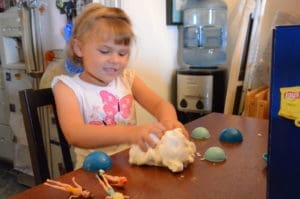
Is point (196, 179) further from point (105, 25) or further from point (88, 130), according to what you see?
point (105, 25)

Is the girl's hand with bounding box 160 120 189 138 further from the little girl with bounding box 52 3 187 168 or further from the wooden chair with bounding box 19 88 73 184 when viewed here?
the wooden chair with bounding box 19 88 73 184

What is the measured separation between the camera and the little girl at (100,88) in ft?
2.92

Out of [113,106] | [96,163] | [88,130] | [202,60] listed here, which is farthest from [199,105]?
[96,163]

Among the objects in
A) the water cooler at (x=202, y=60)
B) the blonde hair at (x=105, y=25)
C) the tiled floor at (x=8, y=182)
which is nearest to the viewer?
the blonde hair at (x=105, y=25)

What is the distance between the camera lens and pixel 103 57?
3.32 feet

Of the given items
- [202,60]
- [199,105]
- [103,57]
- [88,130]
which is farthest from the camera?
[202,60]

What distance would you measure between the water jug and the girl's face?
4.16ft

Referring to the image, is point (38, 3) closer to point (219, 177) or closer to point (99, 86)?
point (99, 86)

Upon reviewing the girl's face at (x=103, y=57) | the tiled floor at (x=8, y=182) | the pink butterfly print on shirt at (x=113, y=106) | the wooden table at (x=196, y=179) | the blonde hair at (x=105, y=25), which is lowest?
the tiled floor at (x=8, y=182)

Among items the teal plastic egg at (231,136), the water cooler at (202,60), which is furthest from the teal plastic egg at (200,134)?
the water cooler at (202,60)

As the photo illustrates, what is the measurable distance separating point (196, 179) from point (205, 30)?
1797 mm

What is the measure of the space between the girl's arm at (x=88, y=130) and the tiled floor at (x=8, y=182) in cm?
145

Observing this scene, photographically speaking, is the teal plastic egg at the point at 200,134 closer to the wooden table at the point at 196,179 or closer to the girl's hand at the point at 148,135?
the wooden table at the point at 196,179

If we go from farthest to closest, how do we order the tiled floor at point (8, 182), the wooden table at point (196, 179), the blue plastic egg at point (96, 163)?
the tiled floor at point (8, 182) < the blue plastic egg at point (96, 163) < the wooden table at point (196, 179)
